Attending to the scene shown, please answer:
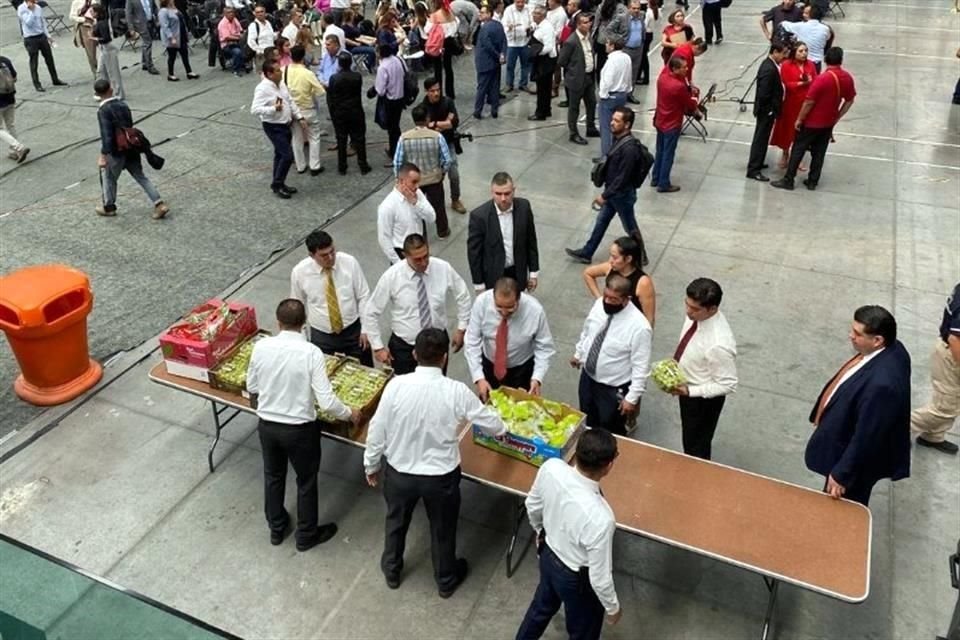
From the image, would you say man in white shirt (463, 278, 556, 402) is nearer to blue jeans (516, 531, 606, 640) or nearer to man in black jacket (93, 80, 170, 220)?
blue jeans (516, 531, 606, 640)

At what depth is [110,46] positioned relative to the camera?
13.6 metres

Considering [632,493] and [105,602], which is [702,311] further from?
[105,602]

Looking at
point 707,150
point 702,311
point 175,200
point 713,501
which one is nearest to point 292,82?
point 175,200

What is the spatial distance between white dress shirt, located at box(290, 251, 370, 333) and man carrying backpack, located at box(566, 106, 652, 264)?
3.24 m

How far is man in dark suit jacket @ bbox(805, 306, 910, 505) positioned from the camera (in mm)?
4504

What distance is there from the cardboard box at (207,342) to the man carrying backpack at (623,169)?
13.2ft

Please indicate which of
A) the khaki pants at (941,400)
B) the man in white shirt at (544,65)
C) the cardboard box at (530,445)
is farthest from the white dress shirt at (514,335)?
the man in white shirt at (544,65)

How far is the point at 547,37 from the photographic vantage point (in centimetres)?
1286

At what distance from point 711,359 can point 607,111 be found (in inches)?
268

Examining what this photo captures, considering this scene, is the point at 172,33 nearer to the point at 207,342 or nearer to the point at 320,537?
the point at 207,342

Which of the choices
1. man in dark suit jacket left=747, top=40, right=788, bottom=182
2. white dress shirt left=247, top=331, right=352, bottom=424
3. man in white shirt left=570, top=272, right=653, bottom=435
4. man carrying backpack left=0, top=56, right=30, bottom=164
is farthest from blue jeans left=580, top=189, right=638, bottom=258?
man carrying backpack left=0, top=56, right=30, bottom=164

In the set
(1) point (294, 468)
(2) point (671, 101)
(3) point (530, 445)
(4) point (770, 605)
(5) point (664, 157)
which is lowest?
(4) point (770, 605)

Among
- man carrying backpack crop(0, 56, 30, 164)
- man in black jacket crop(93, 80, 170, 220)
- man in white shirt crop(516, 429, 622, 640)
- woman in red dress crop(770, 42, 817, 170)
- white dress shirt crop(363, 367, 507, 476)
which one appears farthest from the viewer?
man carrying backpack crop(0, 56, 30, 164)

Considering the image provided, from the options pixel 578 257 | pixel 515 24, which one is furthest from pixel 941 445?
pixel 515 24
